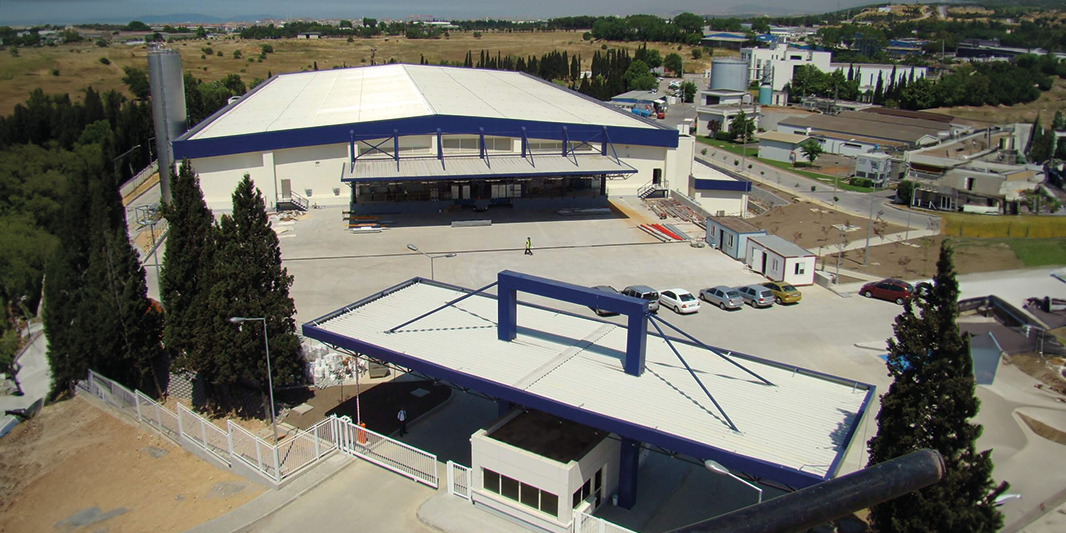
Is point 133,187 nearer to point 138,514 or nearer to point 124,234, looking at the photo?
point 124,234

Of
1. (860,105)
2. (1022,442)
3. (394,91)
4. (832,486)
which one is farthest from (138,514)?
(860,105)

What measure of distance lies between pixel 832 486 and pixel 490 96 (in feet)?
186

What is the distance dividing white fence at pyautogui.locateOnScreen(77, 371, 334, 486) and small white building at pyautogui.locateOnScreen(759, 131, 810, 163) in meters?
66.0

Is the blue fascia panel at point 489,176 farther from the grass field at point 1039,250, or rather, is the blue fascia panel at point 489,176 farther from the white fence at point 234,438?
the grass field at point 1039,250

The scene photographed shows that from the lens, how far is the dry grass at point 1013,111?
10844 centimetres

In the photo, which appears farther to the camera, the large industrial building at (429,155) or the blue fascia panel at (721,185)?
the blue fascia panel at (721,185)

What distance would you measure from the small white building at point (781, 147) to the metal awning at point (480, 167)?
36104mm

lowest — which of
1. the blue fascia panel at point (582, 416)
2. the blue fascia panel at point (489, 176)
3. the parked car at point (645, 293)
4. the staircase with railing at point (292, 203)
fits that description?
the parked car at point (645, 293)

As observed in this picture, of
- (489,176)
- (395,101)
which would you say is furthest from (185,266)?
(395,101)

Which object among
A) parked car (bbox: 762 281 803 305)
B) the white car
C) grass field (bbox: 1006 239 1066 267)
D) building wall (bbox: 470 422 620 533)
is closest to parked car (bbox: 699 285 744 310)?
the white car

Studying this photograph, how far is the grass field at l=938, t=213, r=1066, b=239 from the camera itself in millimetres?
48375

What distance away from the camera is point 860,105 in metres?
110

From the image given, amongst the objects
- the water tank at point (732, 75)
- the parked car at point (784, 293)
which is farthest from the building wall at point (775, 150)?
the parked car at point (784, 293)

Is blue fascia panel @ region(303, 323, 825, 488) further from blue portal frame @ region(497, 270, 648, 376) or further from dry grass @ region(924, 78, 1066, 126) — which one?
dry grass @ region(924, 78, 1066, 126)
